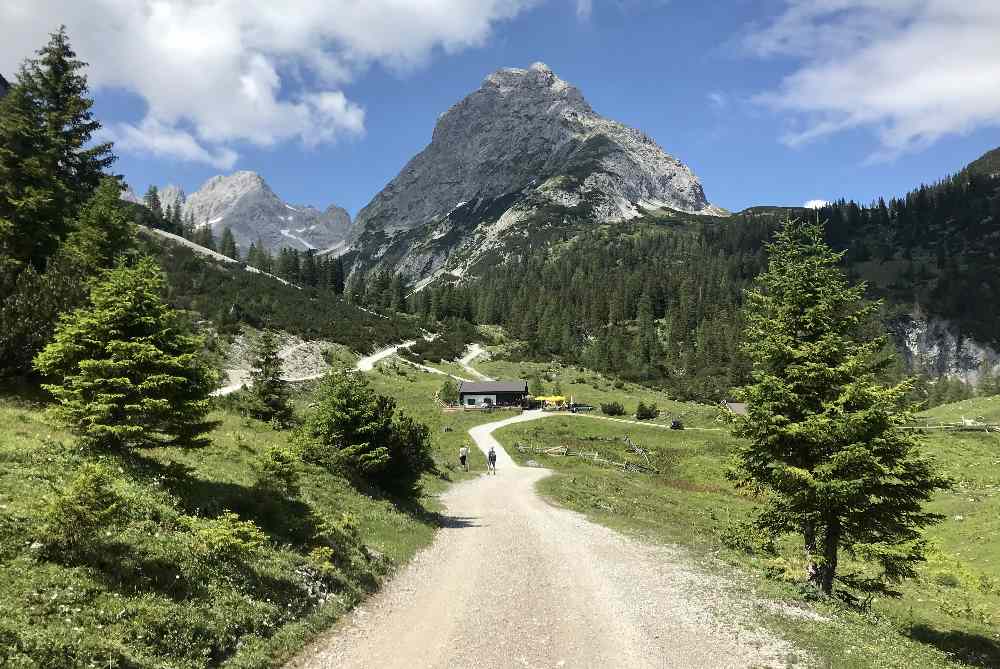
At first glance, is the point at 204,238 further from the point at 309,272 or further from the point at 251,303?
the point at 251,303

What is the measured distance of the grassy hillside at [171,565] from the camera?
775 cm

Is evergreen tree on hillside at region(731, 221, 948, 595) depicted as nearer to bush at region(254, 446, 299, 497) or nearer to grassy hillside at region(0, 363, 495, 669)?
grassy hillside at region(0, 363, 495, 669)

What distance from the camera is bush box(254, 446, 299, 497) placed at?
1571cm

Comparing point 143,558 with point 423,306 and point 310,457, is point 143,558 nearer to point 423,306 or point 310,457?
point 310,457

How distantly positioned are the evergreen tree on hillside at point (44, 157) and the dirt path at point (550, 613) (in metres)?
19.6

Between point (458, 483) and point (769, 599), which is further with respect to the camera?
point (458, 483)

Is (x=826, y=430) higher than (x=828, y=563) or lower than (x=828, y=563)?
higher

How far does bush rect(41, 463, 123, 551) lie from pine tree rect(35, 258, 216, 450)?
13.4 feet

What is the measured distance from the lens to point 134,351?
43.3ft

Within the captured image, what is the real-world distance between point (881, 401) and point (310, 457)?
797 inches

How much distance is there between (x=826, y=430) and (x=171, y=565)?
17.0 m

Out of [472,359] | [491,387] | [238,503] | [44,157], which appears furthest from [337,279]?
[238,503]

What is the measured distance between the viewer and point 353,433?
75.0ft

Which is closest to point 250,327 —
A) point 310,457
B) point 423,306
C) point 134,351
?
point 310,457
